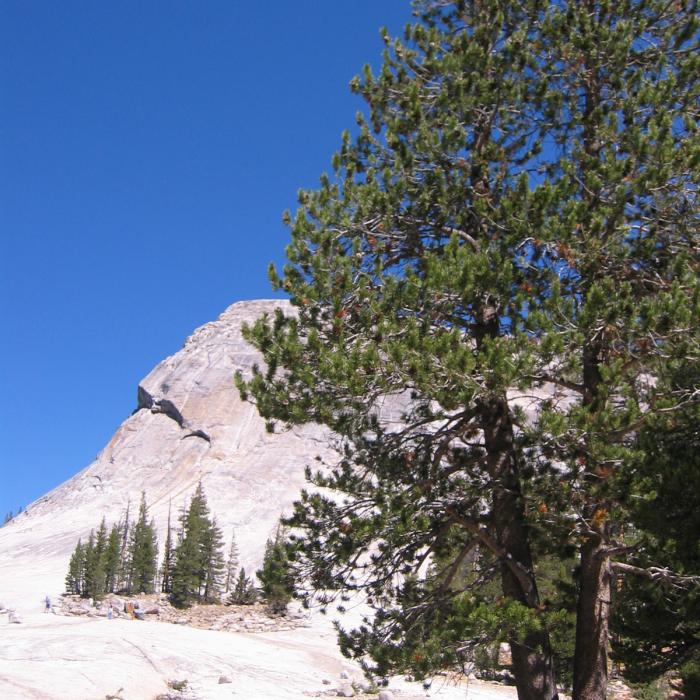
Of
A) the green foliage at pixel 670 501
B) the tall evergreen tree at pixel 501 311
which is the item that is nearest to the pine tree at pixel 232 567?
the tall evergreen tree at pixel 501 311

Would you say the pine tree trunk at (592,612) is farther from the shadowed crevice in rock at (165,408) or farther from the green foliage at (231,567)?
the shadowed crevice in rock at (165,408)

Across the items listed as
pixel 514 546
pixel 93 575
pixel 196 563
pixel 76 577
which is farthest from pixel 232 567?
pixel 514 546

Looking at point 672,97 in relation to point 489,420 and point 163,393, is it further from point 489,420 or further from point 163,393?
point 163,393

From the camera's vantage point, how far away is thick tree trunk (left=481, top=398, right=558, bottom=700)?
25.6ft

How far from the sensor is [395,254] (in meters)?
9.42

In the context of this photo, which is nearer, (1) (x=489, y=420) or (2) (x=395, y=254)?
(1) (x=489, y=420)

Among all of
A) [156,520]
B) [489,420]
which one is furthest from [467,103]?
[156,520]

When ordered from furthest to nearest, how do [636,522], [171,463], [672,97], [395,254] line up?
1. [171,463]
2. [395,254]
3. [672,97]
4. [636,522]

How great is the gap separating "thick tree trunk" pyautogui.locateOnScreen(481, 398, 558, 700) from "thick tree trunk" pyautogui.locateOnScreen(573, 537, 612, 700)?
363 mm

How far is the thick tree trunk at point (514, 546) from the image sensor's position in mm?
7801

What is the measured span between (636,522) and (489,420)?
198cm

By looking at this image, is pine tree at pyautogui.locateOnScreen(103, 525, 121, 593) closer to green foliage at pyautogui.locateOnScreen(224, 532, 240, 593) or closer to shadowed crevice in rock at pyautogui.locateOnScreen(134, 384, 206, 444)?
green foliage at pyautogui.locateOnScreen(224, 532, 240, 593)

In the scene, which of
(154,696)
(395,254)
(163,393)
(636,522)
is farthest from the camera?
(163,393)

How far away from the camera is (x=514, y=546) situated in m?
8.30
